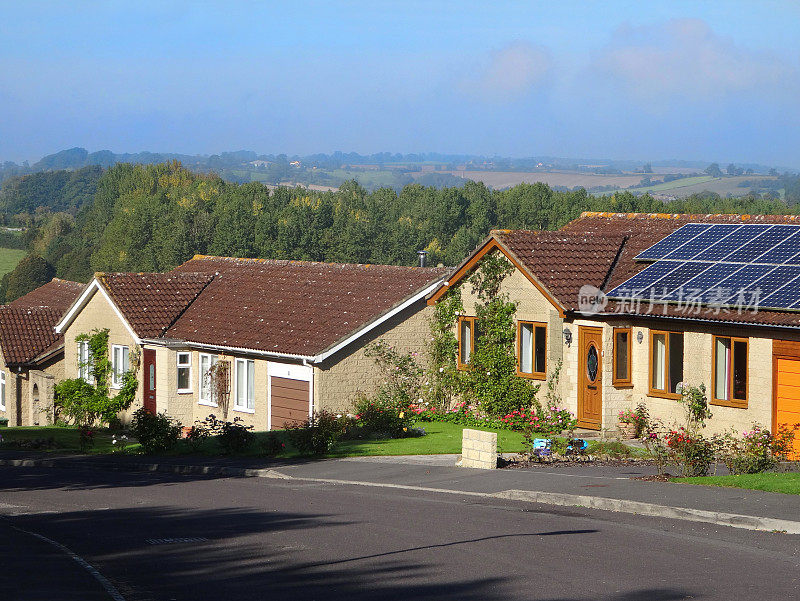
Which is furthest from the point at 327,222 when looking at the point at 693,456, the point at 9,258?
the point at 693,456

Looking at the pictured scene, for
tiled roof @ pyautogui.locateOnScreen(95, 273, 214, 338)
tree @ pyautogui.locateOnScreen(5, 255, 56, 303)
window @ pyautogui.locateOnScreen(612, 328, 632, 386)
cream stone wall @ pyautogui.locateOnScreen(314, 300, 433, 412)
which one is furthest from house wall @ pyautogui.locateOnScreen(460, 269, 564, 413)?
tree @ pyautogui.locateOnScreen(5, 255, 56, 303)

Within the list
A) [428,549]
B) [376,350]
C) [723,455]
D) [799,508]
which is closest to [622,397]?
[723,455]

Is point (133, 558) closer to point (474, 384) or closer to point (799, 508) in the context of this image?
point (799, 508)

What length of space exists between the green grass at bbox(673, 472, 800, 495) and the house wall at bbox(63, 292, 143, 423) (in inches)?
814

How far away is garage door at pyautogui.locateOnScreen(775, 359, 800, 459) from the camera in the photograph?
22.3 meters

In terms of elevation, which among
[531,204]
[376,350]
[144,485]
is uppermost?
[531,204]

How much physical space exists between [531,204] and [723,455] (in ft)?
370

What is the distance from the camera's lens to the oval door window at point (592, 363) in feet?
86.4

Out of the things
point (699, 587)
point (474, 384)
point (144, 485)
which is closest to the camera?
point (699, 587)

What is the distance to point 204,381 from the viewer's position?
110 feet

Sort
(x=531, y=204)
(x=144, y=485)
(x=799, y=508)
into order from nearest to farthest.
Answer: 1. (x=799, y=508)
2. (x=144, y=485)
3. (x=531, y=204)

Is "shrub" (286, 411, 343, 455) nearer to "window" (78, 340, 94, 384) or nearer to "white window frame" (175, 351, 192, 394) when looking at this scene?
"white window frame" (175, 351, 192, 394)

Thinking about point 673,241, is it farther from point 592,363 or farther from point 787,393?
point 787,393

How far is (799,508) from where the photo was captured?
15188 mm
